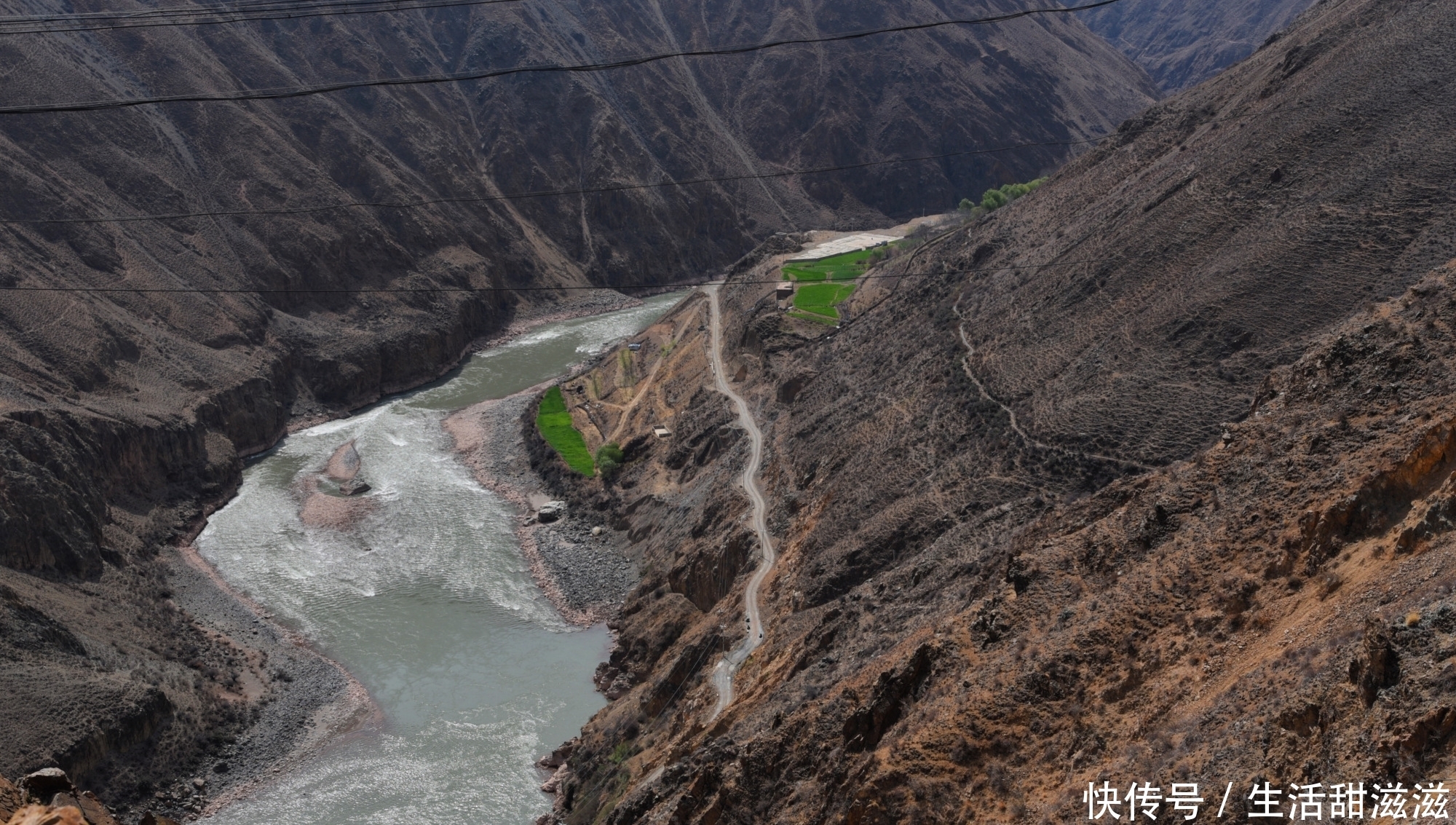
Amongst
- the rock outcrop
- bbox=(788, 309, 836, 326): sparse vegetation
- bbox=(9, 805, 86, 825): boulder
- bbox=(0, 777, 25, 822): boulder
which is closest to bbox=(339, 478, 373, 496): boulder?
bbox=(788, 309, 836, 326): sparse vegetation

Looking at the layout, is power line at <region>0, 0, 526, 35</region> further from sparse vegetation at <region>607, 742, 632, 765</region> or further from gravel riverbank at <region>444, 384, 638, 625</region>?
sparse vegetation at <region>607, 742, 632, 765</region>

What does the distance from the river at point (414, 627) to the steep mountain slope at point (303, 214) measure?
11.4 feet

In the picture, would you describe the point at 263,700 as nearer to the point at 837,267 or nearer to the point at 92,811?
the point at 92,811

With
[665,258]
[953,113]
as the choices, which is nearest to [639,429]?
[665,258]

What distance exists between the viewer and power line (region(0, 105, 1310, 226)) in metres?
56.6

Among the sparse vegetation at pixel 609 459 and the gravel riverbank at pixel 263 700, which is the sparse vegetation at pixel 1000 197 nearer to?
the sparse vegetation at pixel 609 459

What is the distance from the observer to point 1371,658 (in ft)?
40.4

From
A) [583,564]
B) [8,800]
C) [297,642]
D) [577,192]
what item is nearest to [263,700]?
[297,642]

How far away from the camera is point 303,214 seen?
8181 centimetres

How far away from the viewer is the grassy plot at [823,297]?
62656mm

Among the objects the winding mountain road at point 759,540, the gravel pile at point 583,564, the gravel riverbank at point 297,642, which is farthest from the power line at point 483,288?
the gravel pile at point 583,564

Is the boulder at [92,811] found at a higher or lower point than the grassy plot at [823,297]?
lower

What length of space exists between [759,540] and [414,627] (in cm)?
1520

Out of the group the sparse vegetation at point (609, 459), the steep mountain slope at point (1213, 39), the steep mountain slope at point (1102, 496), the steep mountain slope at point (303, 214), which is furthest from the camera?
the steep mountain slope at point (1213, 39)
